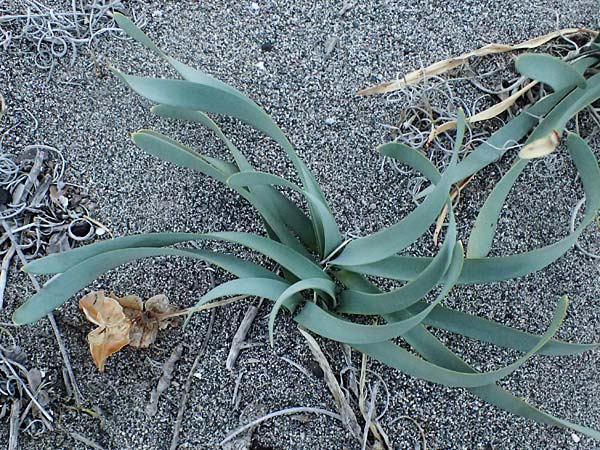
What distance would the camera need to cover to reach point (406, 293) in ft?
3.12

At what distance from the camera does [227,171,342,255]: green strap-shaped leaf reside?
37.4 inches

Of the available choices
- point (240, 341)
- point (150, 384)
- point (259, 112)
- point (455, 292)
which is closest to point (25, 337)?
point (150, 384)

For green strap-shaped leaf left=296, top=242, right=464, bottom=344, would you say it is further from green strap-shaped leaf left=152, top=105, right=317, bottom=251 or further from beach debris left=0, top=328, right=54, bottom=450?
beach debris left=0, top=328, right=54, bottom=450

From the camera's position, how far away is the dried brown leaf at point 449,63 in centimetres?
123

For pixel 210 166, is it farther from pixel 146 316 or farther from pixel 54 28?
pixel 54 28

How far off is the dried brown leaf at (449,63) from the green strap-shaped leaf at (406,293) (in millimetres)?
379

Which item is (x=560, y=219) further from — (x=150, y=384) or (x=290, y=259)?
(x=150, y=384)

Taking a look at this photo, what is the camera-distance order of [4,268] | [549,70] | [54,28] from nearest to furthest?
[549,70] → [4,268] → [54,28]

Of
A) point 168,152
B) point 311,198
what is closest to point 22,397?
point 168,152

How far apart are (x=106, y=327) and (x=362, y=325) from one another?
1.48 feet

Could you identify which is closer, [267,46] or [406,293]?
[406,293]

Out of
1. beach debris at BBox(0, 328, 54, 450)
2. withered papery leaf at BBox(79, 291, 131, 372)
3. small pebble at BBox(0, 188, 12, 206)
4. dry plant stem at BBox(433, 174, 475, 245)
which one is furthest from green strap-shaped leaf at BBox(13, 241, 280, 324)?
dry plant stem at BBox(433, 174, 475, 245)

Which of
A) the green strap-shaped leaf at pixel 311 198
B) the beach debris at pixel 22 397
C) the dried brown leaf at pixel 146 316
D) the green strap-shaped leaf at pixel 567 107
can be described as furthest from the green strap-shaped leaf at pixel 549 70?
the beach debris at pixel 22 397

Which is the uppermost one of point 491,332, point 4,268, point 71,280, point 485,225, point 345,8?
point 345,8
